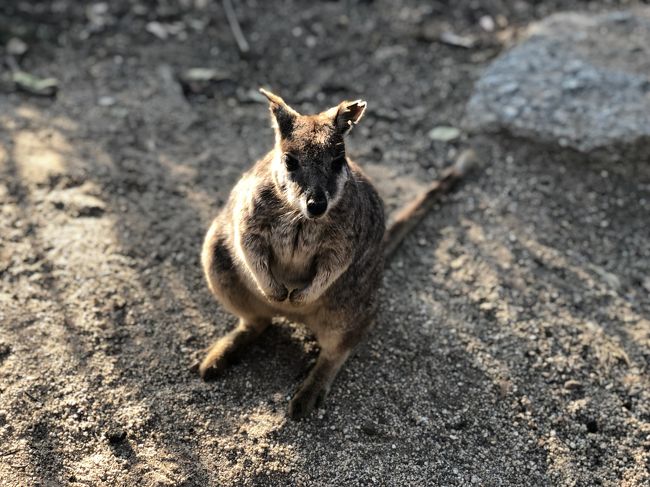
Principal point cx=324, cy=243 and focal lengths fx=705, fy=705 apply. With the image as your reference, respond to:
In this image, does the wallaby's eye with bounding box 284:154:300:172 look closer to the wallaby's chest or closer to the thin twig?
the wallaby's chest

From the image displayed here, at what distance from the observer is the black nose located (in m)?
3.35

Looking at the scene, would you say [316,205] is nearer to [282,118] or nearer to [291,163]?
[291,163]

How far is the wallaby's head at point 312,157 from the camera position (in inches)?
134

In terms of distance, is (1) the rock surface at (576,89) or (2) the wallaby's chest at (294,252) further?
(1) the rock surface at (576,89)

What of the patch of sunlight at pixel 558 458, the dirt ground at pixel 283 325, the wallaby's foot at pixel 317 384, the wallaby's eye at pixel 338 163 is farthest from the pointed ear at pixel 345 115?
the patch of sunlight at pixel 558 458

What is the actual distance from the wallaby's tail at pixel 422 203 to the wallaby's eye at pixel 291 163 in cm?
116

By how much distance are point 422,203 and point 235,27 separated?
9.88 ft

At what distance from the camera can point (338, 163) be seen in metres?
3.58

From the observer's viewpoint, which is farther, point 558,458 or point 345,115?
point 558,458

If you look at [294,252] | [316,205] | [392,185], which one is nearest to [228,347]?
[294,252]

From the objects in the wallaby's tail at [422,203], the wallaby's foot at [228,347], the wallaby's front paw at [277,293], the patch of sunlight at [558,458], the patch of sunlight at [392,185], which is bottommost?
the patch of sunlight at [558,458]

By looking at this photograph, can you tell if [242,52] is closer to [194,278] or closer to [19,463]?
[194,278]

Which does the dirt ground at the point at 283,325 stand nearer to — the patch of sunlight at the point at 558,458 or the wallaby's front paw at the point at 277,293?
the patch of sunlight at the point at 558,458

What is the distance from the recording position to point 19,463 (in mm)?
3482
